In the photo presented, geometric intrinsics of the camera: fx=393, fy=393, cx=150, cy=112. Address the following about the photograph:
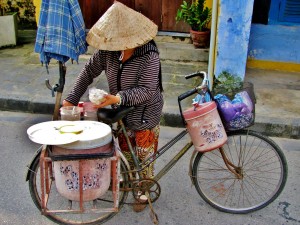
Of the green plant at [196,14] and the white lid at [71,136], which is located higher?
the green plant at [196,14]

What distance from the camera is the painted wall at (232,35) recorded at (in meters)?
4.75

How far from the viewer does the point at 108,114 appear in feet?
9.12

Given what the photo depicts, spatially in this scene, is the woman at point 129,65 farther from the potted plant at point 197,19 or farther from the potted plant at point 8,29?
the potted plant at point 8,29

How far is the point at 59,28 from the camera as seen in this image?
2641 millimetres

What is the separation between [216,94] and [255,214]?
1103 mm

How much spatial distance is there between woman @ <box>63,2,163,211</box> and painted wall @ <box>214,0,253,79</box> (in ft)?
7.33

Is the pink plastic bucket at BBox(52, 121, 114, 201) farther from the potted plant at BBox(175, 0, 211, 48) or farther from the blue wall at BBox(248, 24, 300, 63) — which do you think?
the blue wall at BBox(248, 24, 300, 63)

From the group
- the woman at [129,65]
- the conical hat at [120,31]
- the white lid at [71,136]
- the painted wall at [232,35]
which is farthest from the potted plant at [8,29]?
the white lid at [71,136]

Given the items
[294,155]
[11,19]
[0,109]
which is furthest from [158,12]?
[294,155]

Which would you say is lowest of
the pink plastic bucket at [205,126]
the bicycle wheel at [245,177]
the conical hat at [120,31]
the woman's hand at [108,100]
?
the bicycle wheel at [245,177]

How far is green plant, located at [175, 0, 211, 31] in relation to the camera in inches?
247

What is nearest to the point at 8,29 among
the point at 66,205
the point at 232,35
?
the point at 232,35

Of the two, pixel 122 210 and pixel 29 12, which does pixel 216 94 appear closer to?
pixel 122 210

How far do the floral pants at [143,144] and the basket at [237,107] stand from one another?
1.91ft
